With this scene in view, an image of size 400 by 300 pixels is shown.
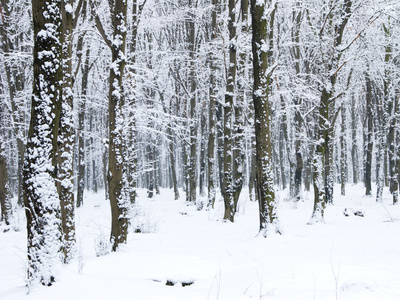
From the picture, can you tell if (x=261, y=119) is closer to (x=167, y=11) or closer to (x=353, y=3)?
(x=353, y=3)

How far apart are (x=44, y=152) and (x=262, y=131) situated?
5383mm

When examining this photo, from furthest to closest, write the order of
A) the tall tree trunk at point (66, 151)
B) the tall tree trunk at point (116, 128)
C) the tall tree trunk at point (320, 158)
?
1. the tall tree trunk at point (320, 158)
2. the tall tree trunk at point (116, 128)
3. the tall tree trunk at point (66, 151)

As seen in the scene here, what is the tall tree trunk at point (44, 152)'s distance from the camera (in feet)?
13.3

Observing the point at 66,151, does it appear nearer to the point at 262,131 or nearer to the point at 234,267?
the point at 234,267

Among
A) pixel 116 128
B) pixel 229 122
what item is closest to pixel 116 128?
pixel 116 128

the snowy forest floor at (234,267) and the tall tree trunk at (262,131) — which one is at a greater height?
the tall tree trunk at (262,131)

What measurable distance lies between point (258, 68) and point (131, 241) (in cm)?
586

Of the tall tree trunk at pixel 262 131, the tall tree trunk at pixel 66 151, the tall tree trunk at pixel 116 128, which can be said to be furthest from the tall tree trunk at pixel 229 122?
the tall tree trunk at pixel 66 151

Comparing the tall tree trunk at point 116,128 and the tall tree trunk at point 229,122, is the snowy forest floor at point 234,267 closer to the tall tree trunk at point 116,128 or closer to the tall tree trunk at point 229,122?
the tall tree trunk at point 116,128

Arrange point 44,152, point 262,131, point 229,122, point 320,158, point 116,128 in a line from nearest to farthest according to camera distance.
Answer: point 44,152 < point 116,128 < point 262,131 < point 320,158 < point 229,122

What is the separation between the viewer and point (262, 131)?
8195mm

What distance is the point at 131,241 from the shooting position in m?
9.32

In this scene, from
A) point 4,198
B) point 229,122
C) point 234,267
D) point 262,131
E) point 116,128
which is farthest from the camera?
point 4,198

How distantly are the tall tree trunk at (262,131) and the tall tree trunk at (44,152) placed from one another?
5.14 m
